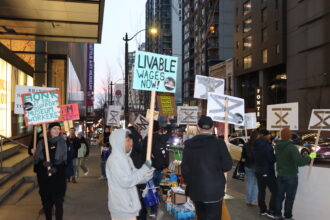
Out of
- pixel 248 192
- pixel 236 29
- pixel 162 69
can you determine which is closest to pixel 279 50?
pixel 236 29

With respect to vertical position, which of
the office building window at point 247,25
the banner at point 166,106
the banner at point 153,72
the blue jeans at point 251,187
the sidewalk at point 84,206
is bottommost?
the sidewalk at point 84,206

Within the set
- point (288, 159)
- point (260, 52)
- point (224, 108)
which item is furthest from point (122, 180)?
point (260, 52)

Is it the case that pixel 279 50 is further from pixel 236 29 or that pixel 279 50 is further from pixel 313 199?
pixel 313 199

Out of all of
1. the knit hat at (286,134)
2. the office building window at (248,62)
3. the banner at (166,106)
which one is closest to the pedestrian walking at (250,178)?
the knit hat at (286,134)

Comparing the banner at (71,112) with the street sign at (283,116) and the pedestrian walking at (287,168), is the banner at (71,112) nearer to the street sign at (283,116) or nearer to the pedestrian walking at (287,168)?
the street sign at (283,116)

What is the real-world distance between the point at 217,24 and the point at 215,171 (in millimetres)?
77581

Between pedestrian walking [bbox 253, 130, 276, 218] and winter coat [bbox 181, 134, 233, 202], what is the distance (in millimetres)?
3438

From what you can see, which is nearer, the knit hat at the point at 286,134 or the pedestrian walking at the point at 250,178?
the knit hat at the point at 286,134

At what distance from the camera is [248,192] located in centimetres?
945

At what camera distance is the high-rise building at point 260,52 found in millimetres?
48844

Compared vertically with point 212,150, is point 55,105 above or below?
above

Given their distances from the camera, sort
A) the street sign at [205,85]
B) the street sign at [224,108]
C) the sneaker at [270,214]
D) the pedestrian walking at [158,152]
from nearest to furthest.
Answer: the street sign at [224,108]
the sneaker at [270,214]
the pedestrian walking at [158,152]
the street sign at [205,85]

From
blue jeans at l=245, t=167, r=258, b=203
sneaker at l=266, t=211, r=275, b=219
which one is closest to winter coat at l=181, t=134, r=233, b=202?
sneaker at l=266, t=211, r=275, b=219

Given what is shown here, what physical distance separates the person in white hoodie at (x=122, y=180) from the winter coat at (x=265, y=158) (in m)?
4.40
